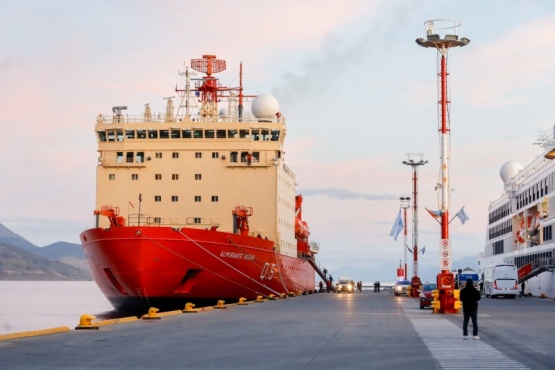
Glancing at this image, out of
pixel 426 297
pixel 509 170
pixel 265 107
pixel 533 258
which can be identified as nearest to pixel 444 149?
pixel 426 297

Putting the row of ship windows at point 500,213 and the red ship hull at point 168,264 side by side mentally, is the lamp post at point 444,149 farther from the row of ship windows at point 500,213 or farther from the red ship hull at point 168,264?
the row of ship windows at point 500,213

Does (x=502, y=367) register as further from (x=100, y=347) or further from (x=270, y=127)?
(x=270, y=127)

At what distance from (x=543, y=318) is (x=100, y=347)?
2022cm

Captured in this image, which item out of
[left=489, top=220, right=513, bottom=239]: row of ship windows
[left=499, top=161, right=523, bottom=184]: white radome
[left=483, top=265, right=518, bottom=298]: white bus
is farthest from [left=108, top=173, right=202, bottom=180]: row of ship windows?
[left=499, top=161, right=523, bottom=184]: white radome

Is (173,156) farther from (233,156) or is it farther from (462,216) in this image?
(462,216)

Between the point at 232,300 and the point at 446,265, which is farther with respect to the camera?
the point at 232,300

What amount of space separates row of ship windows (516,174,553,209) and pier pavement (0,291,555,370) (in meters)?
47.9

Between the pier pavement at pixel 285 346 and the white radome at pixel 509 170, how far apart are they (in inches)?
2859

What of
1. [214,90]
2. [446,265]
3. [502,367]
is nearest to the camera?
[502,367]

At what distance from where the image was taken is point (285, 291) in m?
64.8

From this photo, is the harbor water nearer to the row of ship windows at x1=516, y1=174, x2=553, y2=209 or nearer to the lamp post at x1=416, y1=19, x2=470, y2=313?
the lamp post at x1=416, y1=19, x2=470, y2=313

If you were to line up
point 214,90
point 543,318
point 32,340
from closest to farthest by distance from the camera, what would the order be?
point 32,340 → point 543,318 → point 214,90

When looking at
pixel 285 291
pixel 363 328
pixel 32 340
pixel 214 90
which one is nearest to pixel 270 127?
pixel 214 90

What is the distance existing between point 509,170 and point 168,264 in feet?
214
